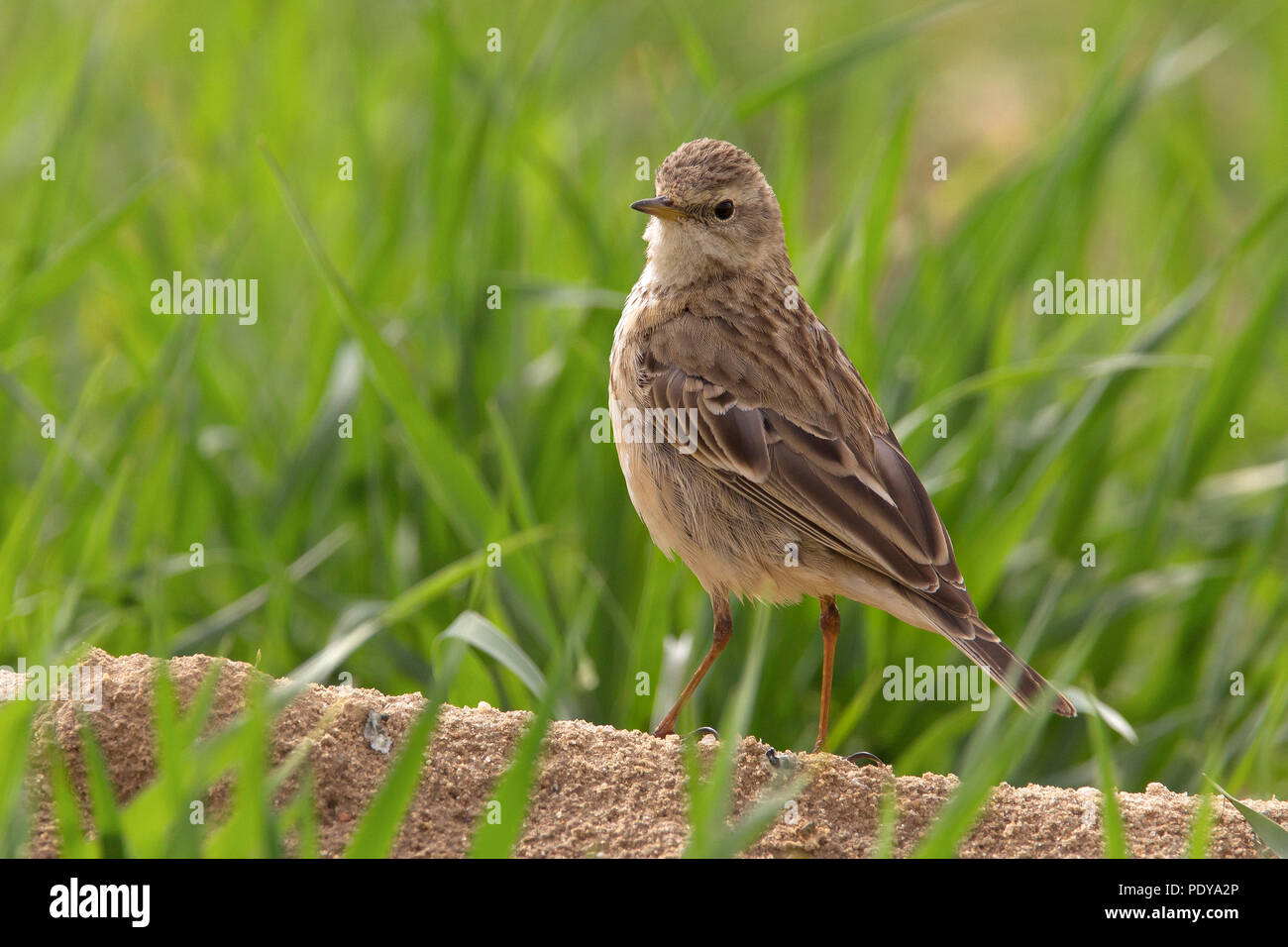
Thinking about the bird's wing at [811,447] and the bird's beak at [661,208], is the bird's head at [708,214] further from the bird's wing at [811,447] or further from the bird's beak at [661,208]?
the bird's wing at [811,447]

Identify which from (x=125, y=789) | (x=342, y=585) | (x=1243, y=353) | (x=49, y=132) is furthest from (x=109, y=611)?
(x=1243, y=353)

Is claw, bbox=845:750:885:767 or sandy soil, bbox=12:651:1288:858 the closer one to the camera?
sandy soil, bbox=12:651:1288:858

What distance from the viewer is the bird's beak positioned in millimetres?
4309

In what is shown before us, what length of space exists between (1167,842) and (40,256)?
14.5 ft

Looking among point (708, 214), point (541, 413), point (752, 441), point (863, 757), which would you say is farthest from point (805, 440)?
point (541, 413)

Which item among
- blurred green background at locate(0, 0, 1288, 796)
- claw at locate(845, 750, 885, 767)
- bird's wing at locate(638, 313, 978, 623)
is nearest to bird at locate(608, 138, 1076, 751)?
bird's wing at locate(638, 313, 978, 623)

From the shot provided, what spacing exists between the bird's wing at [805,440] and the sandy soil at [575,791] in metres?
0.58

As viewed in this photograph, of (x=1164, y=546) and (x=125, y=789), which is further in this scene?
(x=1164, y=546)

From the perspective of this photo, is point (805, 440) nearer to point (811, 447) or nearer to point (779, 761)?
point (811, 447)

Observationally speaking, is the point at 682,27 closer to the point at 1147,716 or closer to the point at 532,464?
the point at 532,464

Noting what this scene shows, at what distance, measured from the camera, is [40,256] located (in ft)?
17.7

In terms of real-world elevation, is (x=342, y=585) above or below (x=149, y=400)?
below

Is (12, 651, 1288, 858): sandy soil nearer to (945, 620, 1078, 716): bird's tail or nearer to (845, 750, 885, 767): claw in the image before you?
(945, 620, 1078, 716): bird's tail

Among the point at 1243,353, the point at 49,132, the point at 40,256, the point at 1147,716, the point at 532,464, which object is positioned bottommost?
the point at 1147,716
